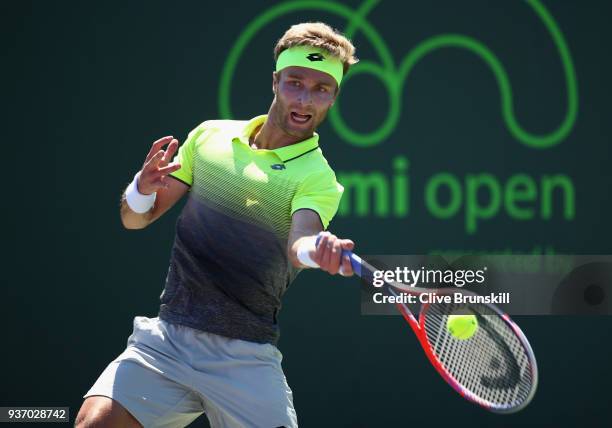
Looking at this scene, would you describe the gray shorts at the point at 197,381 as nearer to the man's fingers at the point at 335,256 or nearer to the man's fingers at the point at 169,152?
the man's fingers at the point at 169,152

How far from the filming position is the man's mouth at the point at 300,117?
3414mm

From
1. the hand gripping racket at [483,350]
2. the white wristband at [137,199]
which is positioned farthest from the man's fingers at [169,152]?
the hand gripping racket at [483,350]

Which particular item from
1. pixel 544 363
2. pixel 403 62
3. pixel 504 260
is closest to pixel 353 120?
pixel 403 62

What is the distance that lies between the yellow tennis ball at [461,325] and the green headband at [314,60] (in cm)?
82

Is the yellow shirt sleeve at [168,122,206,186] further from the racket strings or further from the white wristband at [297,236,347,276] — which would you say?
the racket strings

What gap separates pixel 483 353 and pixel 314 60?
1.05m

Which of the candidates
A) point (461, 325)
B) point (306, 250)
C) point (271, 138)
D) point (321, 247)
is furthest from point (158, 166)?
point (461, 325)

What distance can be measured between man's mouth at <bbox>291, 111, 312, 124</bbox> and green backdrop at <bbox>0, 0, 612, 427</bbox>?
1948 mm

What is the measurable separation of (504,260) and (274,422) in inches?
99.1

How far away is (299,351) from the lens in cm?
542

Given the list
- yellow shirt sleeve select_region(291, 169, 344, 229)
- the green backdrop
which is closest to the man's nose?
yellow shirt sleeve select_region(291, 169, 344, 229)

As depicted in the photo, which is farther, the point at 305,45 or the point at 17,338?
the point at 17,338

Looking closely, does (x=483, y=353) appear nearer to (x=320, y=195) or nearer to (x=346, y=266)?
(x=320, y=195)

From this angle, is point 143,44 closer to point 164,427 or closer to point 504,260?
point 504,260
